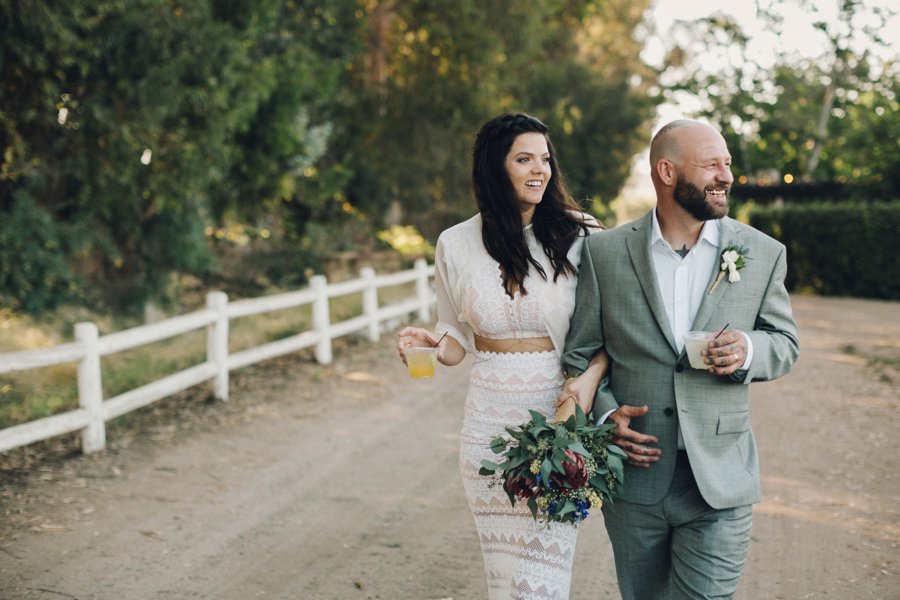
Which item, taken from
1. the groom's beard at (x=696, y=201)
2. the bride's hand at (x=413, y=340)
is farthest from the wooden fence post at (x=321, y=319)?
the groom's beard at (x=696, y=201)

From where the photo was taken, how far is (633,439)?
3.30m

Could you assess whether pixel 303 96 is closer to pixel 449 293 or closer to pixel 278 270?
pixel 278 270

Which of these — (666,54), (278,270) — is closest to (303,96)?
(278,270)

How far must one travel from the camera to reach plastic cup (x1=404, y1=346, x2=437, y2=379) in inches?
148

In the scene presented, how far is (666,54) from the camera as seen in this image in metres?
50.6

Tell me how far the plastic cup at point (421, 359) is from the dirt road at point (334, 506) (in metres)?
1.75

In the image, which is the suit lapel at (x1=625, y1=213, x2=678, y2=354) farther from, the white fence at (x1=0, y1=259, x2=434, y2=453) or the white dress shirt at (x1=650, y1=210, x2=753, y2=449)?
the white fence at (x1=0, y1=259, x2=434, y2=453)

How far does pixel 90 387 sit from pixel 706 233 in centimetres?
578

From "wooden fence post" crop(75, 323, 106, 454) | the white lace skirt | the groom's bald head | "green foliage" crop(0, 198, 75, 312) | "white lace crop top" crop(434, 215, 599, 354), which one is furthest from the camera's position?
"green foliage" crop(0, 198, 75, 312)

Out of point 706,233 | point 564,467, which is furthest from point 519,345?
point 706,233

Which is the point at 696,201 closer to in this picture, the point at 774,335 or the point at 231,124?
the point at 774,335

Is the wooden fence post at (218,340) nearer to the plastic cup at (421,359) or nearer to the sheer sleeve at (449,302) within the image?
the sheer sleeve at (449,302)

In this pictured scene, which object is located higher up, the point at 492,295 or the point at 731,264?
the point at 731,264

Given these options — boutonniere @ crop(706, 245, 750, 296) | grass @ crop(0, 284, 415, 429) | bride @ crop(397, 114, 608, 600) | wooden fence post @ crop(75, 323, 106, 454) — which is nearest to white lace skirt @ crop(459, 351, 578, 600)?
bride @ crop(397, 114, 608, 600)
